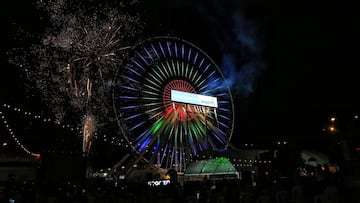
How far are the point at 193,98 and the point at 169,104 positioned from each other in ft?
8.89

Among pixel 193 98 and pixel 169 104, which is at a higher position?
pixel 193 98

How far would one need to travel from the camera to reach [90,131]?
73.9 feet

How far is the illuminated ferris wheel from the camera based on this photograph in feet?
84.5

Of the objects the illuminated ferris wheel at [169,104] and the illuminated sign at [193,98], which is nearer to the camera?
the illuminated ferris wheel at [169,104]

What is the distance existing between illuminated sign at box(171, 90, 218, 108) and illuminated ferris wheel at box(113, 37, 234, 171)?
115 mm

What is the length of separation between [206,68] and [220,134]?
7049 millimetres

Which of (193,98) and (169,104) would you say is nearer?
(169,104)

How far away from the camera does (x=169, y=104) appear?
28.5m

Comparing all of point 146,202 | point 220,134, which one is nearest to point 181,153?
point 220,134

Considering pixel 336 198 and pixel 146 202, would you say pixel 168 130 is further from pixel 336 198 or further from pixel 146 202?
pixel 336 198

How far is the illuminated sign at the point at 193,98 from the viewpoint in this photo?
Answer: 28406 millimetres

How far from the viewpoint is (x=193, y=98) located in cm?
2989

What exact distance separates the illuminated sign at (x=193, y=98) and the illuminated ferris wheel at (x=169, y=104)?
115mm

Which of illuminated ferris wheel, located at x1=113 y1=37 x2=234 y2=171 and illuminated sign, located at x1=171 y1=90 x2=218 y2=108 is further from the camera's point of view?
illuminated sign, located at x1=171 y1=90 x2=218 y2=108
